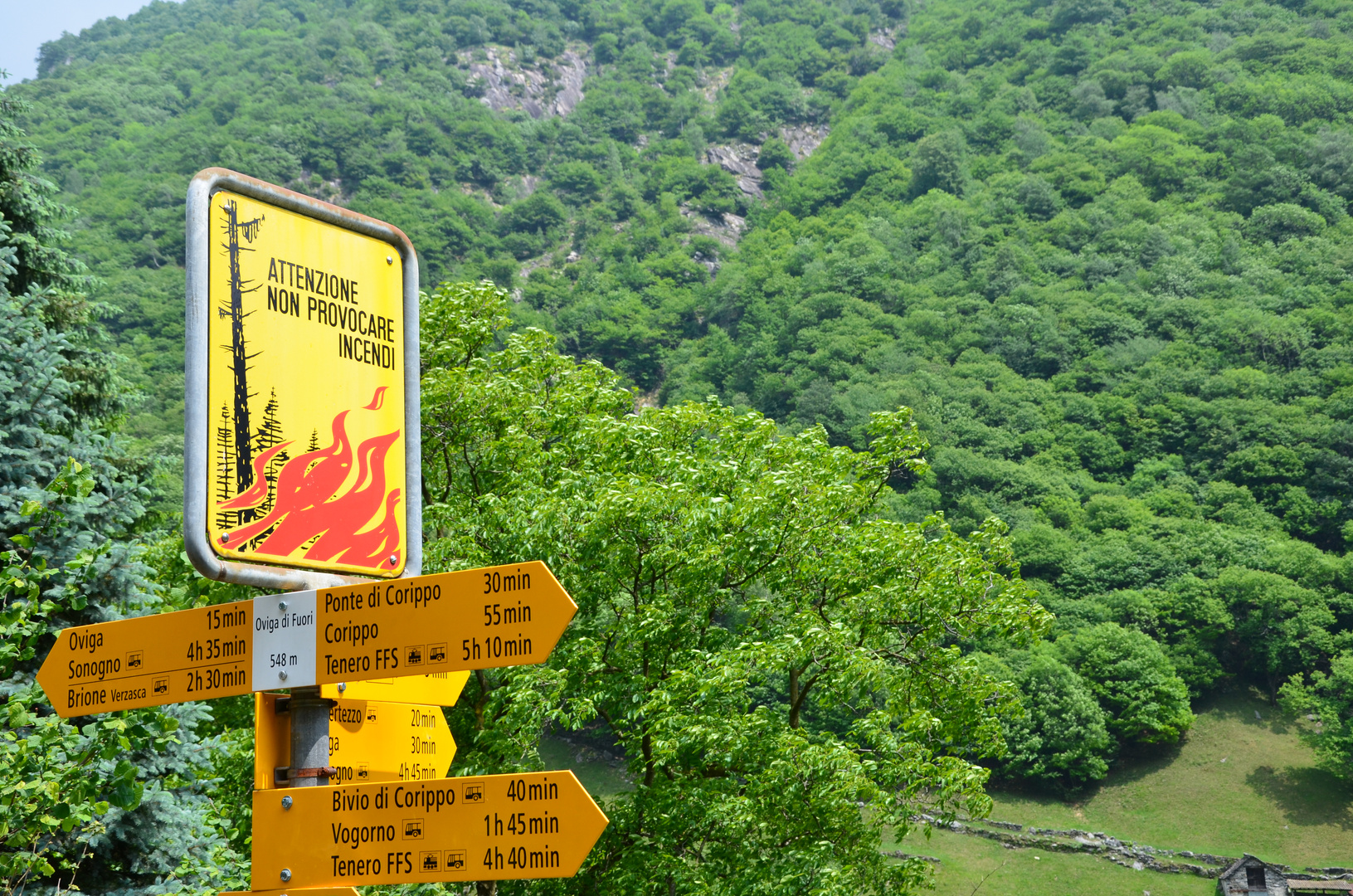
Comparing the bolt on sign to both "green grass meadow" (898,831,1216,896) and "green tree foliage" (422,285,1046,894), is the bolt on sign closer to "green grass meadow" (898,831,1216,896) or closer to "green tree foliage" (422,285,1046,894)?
"green tree foliage" (422,285,1046,894)

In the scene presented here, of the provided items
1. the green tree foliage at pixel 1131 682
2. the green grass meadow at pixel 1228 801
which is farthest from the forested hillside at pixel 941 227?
the green grass meadow at pixel 1228 801

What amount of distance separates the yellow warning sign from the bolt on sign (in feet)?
1.20

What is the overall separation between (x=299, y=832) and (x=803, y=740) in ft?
30.0

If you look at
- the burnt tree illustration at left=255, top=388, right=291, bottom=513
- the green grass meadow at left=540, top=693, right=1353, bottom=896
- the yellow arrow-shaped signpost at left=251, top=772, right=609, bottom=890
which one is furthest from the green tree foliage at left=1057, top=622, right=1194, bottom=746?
the burnt tree illustration at left=255, top=388, right=291, bottom=513

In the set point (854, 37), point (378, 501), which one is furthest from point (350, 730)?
point (854, 37)

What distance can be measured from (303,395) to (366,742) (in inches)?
34.8

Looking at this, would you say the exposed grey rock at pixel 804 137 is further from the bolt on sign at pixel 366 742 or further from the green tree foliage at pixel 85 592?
the bolt on sign at pixel 366 742

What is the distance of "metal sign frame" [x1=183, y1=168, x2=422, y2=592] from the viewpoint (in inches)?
92.7

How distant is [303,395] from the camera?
2.54 meters

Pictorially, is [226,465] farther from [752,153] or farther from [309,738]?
[752,153]

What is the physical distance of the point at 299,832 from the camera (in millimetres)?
2570

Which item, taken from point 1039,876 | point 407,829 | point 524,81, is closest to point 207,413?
point 407,829

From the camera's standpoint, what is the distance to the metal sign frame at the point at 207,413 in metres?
2.35

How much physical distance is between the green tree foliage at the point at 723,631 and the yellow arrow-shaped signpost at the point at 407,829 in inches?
318
